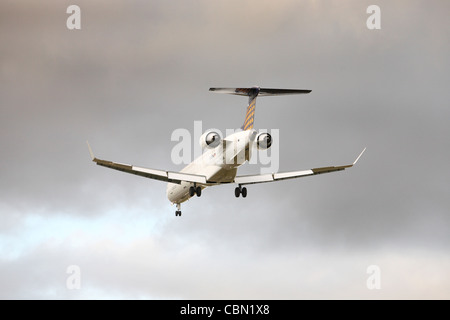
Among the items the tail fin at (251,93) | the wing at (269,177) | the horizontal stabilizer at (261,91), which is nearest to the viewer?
the horizontal stabilizer at (261,91)

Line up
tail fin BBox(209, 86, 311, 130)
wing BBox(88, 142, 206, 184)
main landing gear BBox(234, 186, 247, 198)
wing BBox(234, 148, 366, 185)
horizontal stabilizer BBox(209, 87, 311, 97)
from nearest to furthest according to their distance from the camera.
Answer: wing BBox(88, 142, 206, 184)
horizontal stabilizer BBox(209, 87, 311, 97)
tail fin BBox(209, 86, 311, 130)
wing BBox(234, 148, 366, 185)
main landing gear BBox(234, 186, 247, 198)

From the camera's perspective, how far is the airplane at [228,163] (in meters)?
53.9

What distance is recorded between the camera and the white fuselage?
53938 mm

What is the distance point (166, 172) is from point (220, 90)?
6.95m

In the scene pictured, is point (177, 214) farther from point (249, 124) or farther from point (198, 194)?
point (249, 124)

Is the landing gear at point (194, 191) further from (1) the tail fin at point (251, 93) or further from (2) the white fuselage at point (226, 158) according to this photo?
(1) the tail fin at point (251, 93)

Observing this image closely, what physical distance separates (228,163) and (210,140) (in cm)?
231

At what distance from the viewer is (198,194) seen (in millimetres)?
58125

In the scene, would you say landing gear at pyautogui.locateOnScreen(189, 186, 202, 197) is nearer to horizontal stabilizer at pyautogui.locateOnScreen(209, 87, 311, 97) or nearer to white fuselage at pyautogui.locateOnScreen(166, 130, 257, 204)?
white fuselage at pyautogui.locateOnScreen(166, 130, 257, 204)

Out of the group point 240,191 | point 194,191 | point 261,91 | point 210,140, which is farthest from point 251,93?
point 194,191

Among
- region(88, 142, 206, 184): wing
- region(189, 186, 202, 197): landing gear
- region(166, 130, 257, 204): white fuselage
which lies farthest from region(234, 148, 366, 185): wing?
region(88, 142, 206, 184): wing

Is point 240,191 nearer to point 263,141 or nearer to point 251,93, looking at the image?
point 263,141

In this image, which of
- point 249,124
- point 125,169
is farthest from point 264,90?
point 125,169

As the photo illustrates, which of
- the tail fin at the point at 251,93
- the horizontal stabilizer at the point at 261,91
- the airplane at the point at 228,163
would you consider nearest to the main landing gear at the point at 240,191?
the airplane at the point at 228,163
